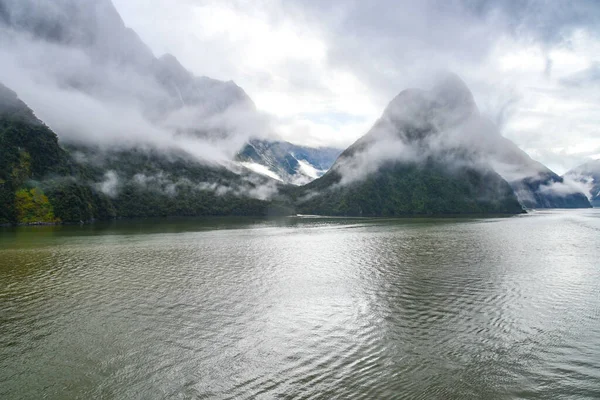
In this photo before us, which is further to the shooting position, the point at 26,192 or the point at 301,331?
the point at 26,192

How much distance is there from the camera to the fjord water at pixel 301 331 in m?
18.6

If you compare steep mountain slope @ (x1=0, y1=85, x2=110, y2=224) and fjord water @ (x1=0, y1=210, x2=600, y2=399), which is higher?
steep mountain slope @ (x1=0, y1=85, x2=110, y2=224)

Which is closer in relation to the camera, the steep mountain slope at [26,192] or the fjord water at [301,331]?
the fjord water at [301,331]

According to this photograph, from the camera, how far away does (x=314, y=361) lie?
21.3m

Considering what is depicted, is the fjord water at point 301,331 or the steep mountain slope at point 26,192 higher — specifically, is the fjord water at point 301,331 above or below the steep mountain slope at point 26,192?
below

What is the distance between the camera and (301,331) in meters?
26.7

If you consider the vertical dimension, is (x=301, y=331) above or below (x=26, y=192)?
below

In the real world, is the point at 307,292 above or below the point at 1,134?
below

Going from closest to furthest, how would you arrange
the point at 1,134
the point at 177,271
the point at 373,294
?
the point at 373,294 → the point at 177,271 → the point at 1,134

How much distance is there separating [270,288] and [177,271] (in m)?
16.9

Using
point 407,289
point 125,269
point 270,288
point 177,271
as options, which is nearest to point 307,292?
point 270,288

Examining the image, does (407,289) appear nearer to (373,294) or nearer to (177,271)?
(373,294)

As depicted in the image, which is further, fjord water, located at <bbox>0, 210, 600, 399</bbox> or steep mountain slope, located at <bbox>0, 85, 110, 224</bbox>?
steep mountain slope, located at <bbox>0, 85, 110, 224</bbox>

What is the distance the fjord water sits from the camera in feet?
61.2
